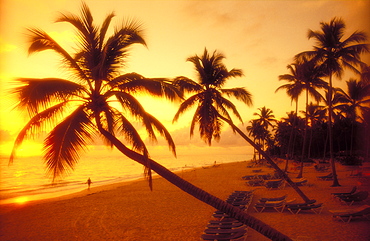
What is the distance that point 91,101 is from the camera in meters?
6.14

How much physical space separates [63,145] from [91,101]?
1.38m

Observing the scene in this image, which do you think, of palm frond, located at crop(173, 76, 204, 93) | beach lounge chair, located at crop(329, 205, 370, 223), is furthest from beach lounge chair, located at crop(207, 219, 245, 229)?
palm frond, located at crop(173, 76, 204, 93)

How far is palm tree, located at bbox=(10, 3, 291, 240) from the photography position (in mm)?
5207

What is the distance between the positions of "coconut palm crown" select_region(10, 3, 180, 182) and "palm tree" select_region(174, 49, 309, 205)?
17.2 feet

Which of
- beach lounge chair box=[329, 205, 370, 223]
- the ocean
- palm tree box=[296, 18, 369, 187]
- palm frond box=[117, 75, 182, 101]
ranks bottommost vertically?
the ocean

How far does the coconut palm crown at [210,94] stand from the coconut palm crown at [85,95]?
5.25m

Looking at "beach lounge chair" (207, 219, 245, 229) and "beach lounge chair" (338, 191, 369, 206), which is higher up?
"beach lounge chair" (338, 191, 369, 206)

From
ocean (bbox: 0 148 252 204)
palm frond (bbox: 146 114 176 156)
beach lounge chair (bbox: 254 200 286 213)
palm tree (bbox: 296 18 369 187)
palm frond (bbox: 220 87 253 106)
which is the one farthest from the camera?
ocean (bbox: 0 148 252 204)

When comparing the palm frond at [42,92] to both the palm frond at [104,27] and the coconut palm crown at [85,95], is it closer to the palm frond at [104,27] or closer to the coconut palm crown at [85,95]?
the coconut palm crown at [85,95]

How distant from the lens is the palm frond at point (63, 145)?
5332 millimetres

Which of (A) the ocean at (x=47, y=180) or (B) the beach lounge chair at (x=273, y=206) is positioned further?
(A) the ocean at (x=47, y=180)

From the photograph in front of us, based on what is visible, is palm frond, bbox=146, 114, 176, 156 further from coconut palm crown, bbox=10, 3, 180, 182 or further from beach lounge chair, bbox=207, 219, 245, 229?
beach lounge chair, bbox=207, 219, 245, 229

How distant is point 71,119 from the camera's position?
542 cm

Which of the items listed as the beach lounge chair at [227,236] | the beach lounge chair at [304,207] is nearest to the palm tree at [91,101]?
the beach lounge chair at [227,236]
